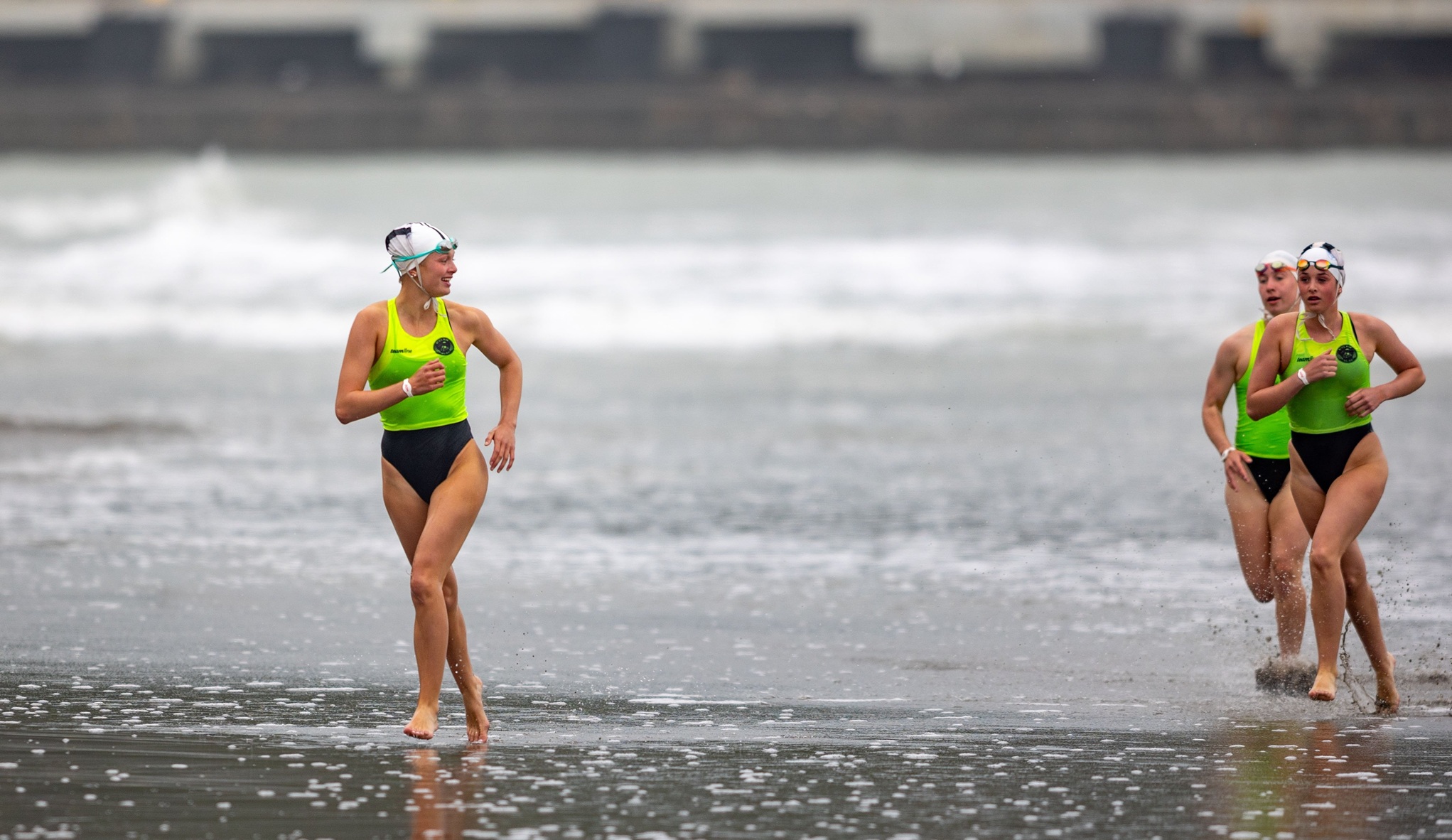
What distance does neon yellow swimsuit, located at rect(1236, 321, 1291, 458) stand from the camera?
7.36 meters

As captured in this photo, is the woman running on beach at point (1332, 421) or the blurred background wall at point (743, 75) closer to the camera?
the woman running on beach at point (1332, 421)

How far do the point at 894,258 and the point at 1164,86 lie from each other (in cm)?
2082

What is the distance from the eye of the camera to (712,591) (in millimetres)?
8883

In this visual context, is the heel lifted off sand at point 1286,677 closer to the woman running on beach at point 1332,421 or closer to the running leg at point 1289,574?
the running leg at point 1289,574

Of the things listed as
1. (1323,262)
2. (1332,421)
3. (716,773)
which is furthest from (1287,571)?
(716,773)

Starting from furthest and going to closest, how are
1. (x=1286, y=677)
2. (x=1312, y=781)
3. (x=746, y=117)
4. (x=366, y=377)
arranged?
(x=746, y=117), (x=1286, y=677), (x=366, y=377), (x=1312, y=781)

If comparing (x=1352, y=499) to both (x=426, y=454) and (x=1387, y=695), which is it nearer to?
(x=1387, y=695)

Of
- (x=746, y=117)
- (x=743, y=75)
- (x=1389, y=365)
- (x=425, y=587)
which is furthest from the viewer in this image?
(x=743, y=75)

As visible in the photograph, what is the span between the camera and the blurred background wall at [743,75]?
154 ft

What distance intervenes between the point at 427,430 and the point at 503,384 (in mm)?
386

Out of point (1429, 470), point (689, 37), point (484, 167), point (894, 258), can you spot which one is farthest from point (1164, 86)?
point (1429, 470)

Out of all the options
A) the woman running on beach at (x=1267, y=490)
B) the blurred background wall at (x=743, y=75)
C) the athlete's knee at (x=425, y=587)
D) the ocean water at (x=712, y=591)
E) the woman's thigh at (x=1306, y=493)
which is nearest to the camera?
the ocean water at (x=712, y=591)

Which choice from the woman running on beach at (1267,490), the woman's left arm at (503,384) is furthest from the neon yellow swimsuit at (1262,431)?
the woman's left arm at (503,384)

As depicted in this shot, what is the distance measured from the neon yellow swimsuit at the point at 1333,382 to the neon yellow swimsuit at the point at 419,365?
306 centimetres
